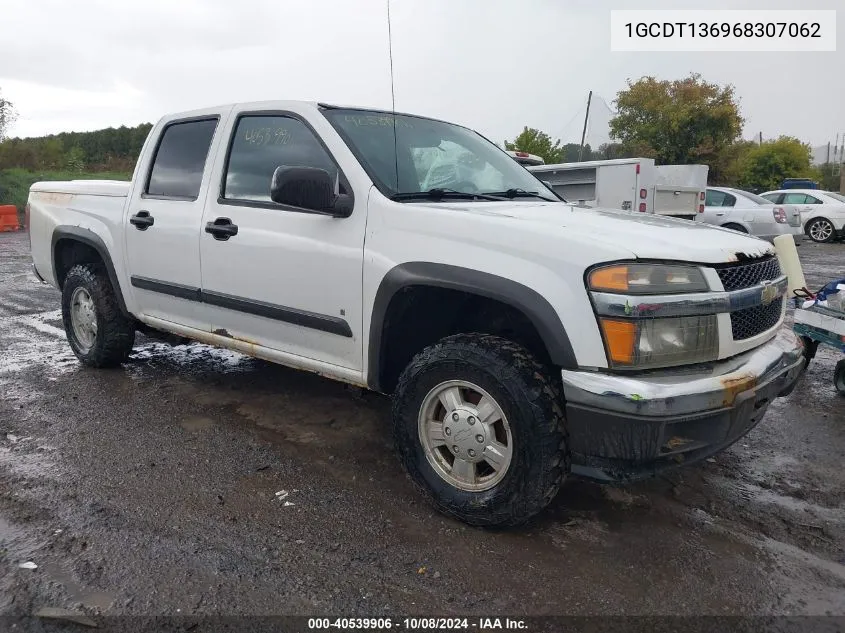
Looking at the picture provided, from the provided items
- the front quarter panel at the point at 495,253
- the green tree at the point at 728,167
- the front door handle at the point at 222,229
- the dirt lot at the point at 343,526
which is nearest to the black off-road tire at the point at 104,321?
the dirt lot at the point at 343,526

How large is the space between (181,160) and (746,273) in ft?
11.1

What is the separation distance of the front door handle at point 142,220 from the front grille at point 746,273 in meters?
3.37

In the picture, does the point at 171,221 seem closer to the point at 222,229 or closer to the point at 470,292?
the point at 222,229

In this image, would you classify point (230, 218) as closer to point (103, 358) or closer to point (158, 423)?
point (158, 423)

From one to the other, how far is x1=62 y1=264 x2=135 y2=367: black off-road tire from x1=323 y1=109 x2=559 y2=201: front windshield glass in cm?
242

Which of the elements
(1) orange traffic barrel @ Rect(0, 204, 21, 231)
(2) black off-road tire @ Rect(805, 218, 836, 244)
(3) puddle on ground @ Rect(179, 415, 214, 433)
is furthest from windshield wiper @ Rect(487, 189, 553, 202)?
(1) orange traffic barrel @ Rect(0, 204, 21, 231)

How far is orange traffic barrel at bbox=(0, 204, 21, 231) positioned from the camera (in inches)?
728

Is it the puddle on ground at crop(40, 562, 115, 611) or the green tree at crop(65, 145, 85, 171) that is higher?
the green tree at crop(65, 145, 85, 171)

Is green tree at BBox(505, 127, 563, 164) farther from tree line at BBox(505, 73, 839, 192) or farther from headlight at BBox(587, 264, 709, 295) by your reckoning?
headlight at BBox(587, 264, 709, 295)

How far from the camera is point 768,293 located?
2844 mm

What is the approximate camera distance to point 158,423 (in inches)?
158

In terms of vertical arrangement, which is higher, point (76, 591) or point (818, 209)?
point (818, 209)

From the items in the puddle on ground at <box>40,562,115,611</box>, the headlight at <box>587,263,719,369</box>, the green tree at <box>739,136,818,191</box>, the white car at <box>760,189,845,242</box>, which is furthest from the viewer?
the green tree at <box>739,136,818,191</box>

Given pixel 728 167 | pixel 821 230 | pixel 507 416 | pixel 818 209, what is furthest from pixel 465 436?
pixel 728 167
